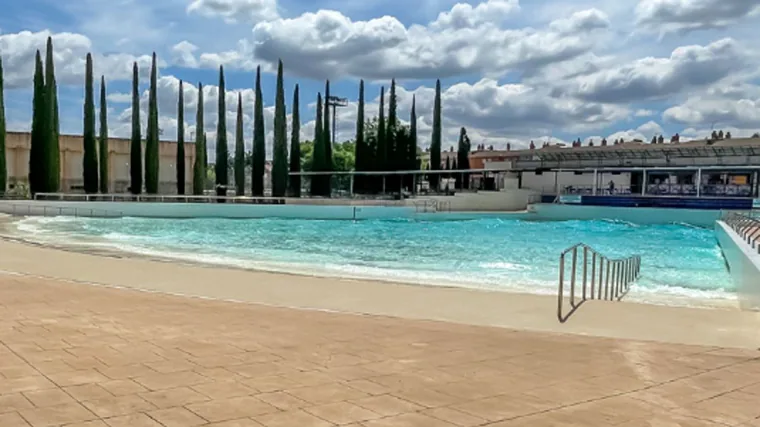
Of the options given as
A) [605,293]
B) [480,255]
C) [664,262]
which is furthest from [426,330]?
[664,262]

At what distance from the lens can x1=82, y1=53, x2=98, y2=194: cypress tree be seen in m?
45.3

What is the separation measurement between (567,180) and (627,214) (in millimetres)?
16718

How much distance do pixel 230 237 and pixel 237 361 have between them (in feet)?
67.5

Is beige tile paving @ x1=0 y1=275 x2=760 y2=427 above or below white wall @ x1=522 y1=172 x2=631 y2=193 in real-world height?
below

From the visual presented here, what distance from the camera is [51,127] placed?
41469 mm

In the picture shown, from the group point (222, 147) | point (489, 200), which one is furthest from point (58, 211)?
point (489, 200)

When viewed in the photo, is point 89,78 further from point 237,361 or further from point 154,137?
point 237,361

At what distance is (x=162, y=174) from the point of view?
56.2m

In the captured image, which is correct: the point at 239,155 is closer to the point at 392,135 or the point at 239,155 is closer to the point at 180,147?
the point at 180,147

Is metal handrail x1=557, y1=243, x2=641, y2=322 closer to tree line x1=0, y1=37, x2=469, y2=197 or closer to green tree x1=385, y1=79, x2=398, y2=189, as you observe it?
tree line x1=0, y1=37, x2=469, y2=197

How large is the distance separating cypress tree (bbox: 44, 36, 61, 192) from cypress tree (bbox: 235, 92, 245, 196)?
1554 cm

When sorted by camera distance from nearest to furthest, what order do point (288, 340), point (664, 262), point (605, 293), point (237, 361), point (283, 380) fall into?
point (283, 380) → point (237, 361) → point (288, 340) → point (605, 293) → point (664, 262)

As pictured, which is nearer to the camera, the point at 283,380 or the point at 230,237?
the point at 283,380

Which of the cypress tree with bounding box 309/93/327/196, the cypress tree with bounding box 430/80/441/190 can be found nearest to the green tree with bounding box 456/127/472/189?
the cypress tree with bounding box 430/80/441/190
